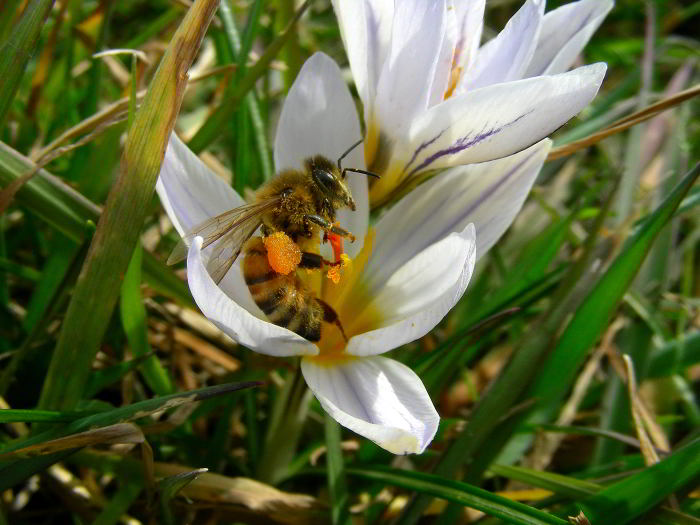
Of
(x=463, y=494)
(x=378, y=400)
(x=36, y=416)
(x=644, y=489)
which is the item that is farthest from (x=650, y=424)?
(x=36, y=416)

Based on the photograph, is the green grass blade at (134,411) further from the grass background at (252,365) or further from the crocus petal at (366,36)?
the crocus petal at (366,36)

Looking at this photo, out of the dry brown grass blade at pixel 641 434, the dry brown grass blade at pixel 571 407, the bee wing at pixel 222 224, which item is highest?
the bee wing at pixel 222 224

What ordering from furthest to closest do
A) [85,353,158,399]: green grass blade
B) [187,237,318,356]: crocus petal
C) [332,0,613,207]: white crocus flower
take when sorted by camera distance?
[85,353,158,399]: green grass blade
[332,0,613,207]: white crocus flower
[187,237,318,356]: crocus petal

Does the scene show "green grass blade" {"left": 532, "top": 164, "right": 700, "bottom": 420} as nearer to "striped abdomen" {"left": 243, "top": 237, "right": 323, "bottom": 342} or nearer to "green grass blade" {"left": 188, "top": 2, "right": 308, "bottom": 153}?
"striped abdomen" {"left": 243, "top": 237, "right": 323, "bottom": 342}

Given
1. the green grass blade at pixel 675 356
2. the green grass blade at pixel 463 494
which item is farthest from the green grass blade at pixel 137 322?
the green grass blade at pixel 675 356

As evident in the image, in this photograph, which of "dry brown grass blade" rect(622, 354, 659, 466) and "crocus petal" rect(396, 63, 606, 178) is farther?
"dry brown grass blade" rect(622, 354, 659, 466)

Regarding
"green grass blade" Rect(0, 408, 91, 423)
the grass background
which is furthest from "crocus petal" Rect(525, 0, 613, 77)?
"green grass blade" Rect(0, 408, 91, 423)
